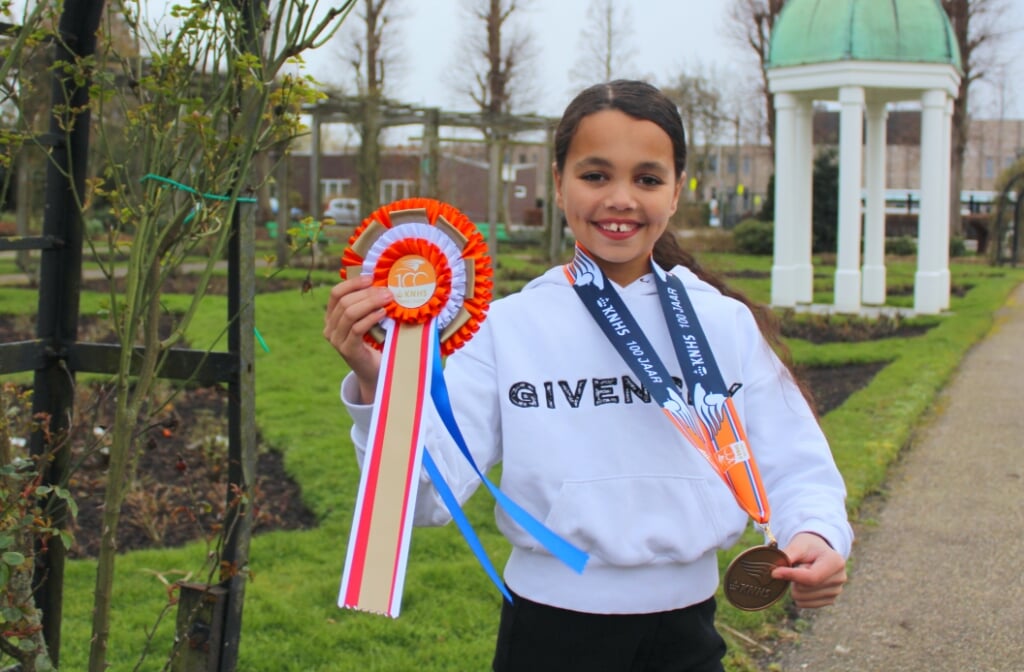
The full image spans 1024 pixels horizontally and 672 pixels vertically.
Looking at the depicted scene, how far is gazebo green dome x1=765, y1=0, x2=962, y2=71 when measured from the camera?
1322cm

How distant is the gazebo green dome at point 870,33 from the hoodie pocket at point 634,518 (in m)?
12.3

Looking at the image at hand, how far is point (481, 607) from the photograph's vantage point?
392 cm

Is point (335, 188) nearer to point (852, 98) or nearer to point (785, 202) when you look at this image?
point (785, 202)

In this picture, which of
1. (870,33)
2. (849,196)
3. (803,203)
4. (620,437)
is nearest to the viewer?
(620,437)

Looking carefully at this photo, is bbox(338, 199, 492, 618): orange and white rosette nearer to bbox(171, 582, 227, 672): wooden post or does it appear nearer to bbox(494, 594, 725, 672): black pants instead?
bbox(494, 594, 725, 672): black pants

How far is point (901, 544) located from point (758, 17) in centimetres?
3068

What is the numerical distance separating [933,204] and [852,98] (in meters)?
1.62

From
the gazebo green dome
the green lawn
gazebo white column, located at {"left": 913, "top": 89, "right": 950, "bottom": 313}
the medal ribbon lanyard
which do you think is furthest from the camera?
gazebo white column, located at {"left": 913, "top": 89, "right": 950, "bottom": 313}

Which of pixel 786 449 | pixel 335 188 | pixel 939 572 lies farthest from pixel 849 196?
pixel 335 188

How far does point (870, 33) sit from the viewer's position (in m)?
13.3

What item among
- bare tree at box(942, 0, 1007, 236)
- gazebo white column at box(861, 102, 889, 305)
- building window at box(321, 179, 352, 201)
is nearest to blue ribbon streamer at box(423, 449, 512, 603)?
gazebo white column at box(861, 102, 889, 305)

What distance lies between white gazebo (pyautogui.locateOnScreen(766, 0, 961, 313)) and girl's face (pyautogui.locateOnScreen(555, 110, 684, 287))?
11946 mm

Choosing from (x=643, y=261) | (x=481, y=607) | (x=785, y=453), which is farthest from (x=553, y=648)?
(x=481, y=607)

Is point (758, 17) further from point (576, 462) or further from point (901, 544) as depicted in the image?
point (576, 462)
